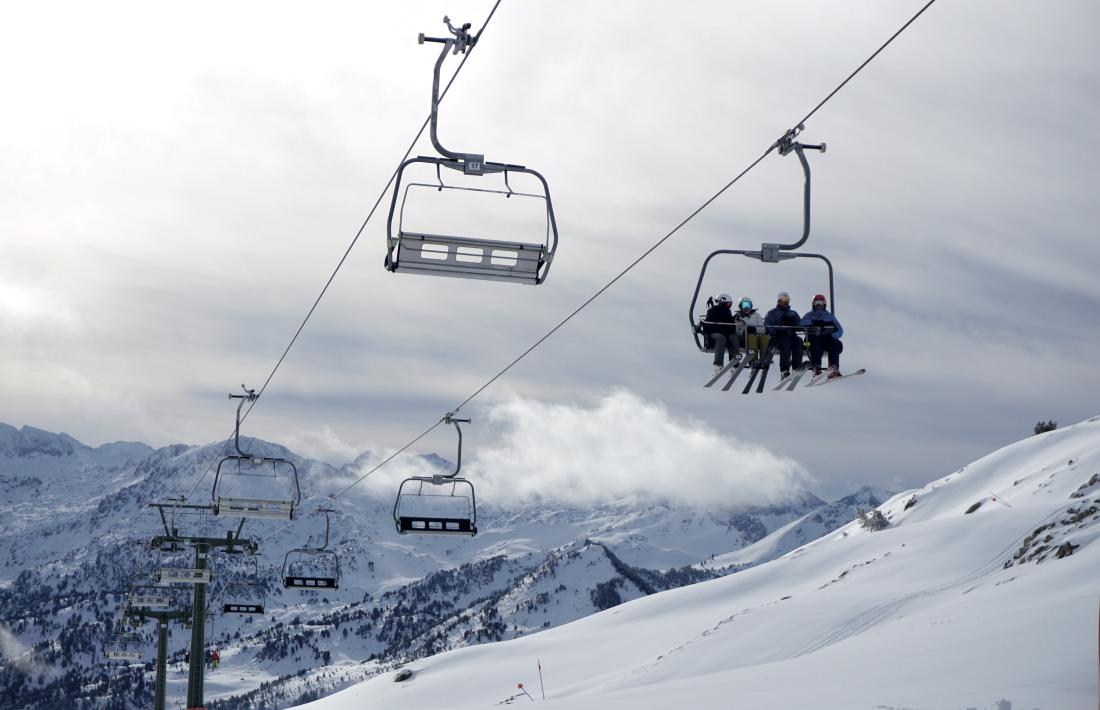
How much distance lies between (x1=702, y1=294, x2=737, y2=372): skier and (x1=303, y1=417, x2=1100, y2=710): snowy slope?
6396 millimetres

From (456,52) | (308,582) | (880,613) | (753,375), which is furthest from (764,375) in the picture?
(880,613)

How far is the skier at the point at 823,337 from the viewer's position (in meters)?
16.4

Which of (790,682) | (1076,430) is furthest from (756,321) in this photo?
(1076,430)

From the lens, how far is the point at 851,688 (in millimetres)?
21000

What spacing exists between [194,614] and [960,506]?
214ft

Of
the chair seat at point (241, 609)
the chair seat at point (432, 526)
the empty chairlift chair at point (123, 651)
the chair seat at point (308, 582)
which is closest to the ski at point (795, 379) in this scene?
the chair seat at point (432, 526)

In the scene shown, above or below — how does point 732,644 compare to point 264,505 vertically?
below

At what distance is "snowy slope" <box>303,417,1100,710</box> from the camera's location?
20703mm

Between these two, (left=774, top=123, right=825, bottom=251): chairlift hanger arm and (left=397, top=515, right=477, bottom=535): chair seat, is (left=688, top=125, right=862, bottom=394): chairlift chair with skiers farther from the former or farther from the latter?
(left=397, top=515, right=477, bottom=535): chair seat

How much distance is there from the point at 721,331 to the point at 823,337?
1522 millimetres

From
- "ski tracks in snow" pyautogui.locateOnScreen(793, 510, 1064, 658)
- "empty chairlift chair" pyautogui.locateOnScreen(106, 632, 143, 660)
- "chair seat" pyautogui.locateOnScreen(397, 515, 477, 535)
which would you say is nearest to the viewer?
"chair seat" pyautogui.locateOnScreen(397, 515, 477, 535)

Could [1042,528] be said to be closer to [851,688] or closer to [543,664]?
[543,664]

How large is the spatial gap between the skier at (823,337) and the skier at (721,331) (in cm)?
108

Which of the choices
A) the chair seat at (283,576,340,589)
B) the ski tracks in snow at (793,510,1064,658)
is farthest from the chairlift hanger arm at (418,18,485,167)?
the ski tracks in snow at (793,510,1064,658)
